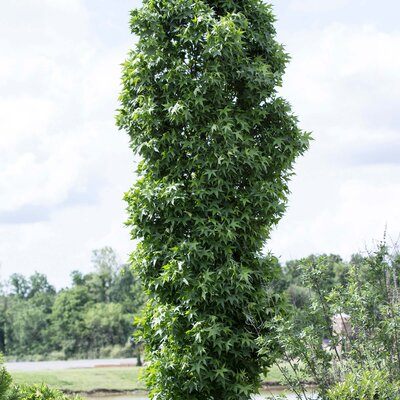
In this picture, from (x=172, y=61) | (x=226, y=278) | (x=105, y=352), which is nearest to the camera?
(x=226, y=278)

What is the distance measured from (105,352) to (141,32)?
1356 inches

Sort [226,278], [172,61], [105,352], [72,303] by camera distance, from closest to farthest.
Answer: [226,278]
[172,61]
[105,352]
[72,303]

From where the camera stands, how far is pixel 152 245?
28.5 ft

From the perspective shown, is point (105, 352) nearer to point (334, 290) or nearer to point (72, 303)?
point (72, 303)

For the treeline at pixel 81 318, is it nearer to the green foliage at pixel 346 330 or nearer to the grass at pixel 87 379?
the grass at pixel 87 379

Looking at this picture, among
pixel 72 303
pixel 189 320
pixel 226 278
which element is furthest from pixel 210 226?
pixel 72 303

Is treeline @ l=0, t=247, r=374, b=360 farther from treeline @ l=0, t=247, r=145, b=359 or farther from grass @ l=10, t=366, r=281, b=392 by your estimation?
grass @ l=10, t=366, r=281, b=392

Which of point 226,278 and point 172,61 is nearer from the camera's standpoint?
point 226,278

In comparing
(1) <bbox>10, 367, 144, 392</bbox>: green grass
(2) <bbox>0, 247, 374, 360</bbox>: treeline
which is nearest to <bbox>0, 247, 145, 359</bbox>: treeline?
(2) <bbox>0, 247, 374, 360</bbox>: treeline

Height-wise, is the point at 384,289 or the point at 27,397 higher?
the point at 384,289

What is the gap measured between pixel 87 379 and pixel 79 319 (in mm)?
19886

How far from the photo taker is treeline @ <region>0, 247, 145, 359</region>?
42000 mm

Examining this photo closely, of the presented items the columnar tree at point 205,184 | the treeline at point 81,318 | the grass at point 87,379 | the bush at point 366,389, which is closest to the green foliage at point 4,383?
the columnar tree at point 205,184

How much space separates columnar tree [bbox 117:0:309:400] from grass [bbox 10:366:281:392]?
49.3ft
